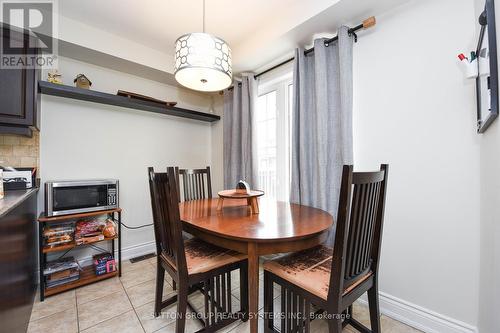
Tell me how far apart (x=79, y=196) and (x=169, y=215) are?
140cm

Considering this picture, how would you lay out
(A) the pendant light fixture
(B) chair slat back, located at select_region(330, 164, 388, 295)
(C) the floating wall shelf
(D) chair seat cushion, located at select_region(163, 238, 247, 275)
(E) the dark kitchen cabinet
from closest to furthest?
(B) chair slat back, located at select_region(330, 164, 388, 295), (D) chair seat cushion, located at select_region(163, 238, 247, 275), (A) the pendant light fixture, (E) the dark kitchen cabinet, (C) the floating wall shelf

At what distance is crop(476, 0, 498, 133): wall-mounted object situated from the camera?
902 mm

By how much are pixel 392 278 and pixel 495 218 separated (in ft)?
2.83

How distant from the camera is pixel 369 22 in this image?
1.63m

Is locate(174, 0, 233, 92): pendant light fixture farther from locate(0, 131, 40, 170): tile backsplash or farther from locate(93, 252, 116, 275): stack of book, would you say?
locate(93, 252, 116, 275): stack of book

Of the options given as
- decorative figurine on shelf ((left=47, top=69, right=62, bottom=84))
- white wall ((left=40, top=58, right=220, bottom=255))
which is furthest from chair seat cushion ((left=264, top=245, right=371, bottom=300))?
decorative figurine on shelf ((left=47, top=69, right=62, bottom=84))

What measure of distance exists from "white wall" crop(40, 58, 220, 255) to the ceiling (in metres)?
0.60

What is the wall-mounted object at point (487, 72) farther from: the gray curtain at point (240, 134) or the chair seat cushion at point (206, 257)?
the gray curtain at point (240, 134)

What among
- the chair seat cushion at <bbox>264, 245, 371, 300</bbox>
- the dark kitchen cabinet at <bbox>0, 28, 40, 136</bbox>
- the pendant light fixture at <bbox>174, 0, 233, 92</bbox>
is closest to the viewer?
the chair seat cushion at <bbox>264, 245, 371, 300</bbox>

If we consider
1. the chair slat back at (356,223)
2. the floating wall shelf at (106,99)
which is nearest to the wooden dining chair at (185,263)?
the chair slat back at (356,223)

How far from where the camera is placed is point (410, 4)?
4.96ft

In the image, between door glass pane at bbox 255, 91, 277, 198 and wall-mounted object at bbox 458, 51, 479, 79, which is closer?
wall-mounted object at bbox 458, 51, 479, 79

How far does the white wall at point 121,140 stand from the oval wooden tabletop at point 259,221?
1.26 m

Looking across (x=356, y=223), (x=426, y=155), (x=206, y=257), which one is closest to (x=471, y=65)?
(x=426, y=155)
